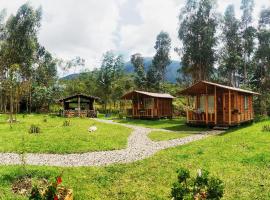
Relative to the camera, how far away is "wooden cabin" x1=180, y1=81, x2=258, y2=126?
26.2m

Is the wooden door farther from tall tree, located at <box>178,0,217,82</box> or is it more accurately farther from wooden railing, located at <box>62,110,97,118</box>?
wooden railing, located at <box>62,110,97,118</box>

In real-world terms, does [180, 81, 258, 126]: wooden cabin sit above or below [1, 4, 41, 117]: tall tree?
below

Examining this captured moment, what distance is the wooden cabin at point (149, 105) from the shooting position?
129 ft

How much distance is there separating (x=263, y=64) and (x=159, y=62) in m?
24.2

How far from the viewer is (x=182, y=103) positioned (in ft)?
167

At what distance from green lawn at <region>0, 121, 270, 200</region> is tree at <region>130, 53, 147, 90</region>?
58.8 metres

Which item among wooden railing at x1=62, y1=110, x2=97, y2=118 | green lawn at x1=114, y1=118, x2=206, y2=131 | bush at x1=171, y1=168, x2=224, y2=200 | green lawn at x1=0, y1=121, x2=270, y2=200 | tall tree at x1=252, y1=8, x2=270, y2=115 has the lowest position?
green lawn at x1=0, y1=121, x2=270, y2=200

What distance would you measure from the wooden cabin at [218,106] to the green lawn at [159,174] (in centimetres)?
1291

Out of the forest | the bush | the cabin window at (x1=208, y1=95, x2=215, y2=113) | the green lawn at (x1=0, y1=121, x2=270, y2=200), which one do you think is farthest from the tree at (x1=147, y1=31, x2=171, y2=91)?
the bush

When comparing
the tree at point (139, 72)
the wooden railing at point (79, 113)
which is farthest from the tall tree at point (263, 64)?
the tree at point (139, 72)

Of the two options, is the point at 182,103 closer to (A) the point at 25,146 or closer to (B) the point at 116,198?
(A) the point at 25,146

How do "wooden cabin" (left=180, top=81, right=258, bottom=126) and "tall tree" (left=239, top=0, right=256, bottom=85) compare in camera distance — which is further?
"tall tree" (left=239, top=0, right=256, bottom=85)

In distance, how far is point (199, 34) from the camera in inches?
1550

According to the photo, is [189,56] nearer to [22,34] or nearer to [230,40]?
[230,40]
